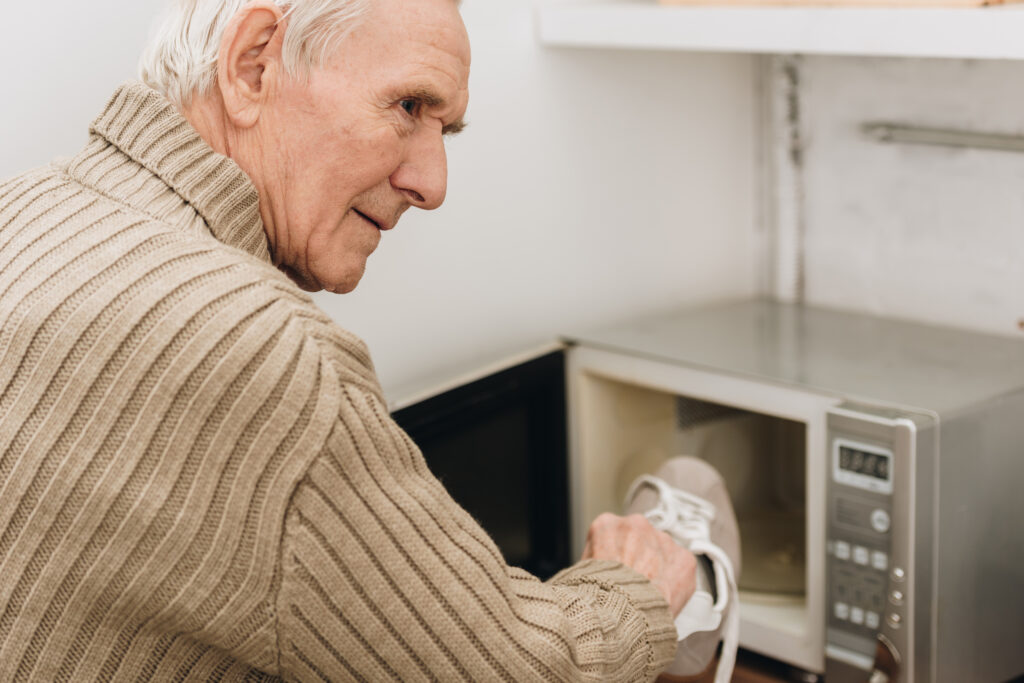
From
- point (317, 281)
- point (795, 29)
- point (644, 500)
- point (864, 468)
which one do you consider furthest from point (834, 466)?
point (317, 281)

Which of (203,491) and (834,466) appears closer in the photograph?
(203,491)

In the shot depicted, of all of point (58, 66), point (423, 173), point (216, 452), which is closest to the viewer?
point (216, 452)

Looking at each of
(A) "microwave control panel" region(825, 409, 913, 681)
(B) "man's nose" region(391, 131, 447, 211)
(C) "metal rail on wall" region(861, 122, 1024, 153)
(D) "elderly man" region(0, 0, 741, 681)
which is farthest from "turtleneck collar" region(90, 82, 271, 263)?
(C) "metal rail on wall" region(861, 122, 1024, 153)

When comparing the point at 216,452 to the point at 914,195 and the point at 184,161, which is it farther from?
the point at 914,195

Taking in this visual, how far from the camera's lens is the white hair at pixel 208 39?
0.70 metres

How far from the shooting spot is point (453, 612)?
25.0 inches

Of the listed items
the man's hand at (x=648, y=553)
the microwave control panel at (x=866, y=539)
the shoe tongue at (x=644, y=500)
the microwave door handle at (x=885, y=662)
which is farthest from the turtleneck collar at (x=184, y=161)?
the microwave door handle at (x=885, y=662)

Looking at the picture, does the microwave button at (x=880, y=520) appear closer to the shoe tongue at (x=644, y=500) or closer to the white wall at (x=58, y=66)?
the shoe tongue at (x=644, y=500)

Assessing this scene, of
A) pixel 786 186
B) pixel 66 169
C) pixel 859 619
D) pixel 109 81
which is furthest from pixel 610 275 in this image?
pixel 66 169

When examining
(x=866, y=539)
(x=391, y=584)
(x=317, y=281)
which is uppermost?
(x=317, y=281)

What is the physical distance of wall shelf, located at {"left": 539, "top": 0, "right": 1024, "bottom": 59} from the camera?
0.94 metres

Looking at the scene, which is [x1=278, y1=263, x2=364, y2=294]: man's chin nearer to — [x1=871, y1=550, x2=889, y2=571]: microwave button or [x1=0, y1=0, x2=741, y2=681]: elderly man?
[x1=0, y1=0, x2=741, y2=681]: elderly man

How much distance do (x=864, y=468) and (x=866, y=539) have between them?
0.07 m

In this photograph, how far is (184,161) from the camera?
0.70 m
